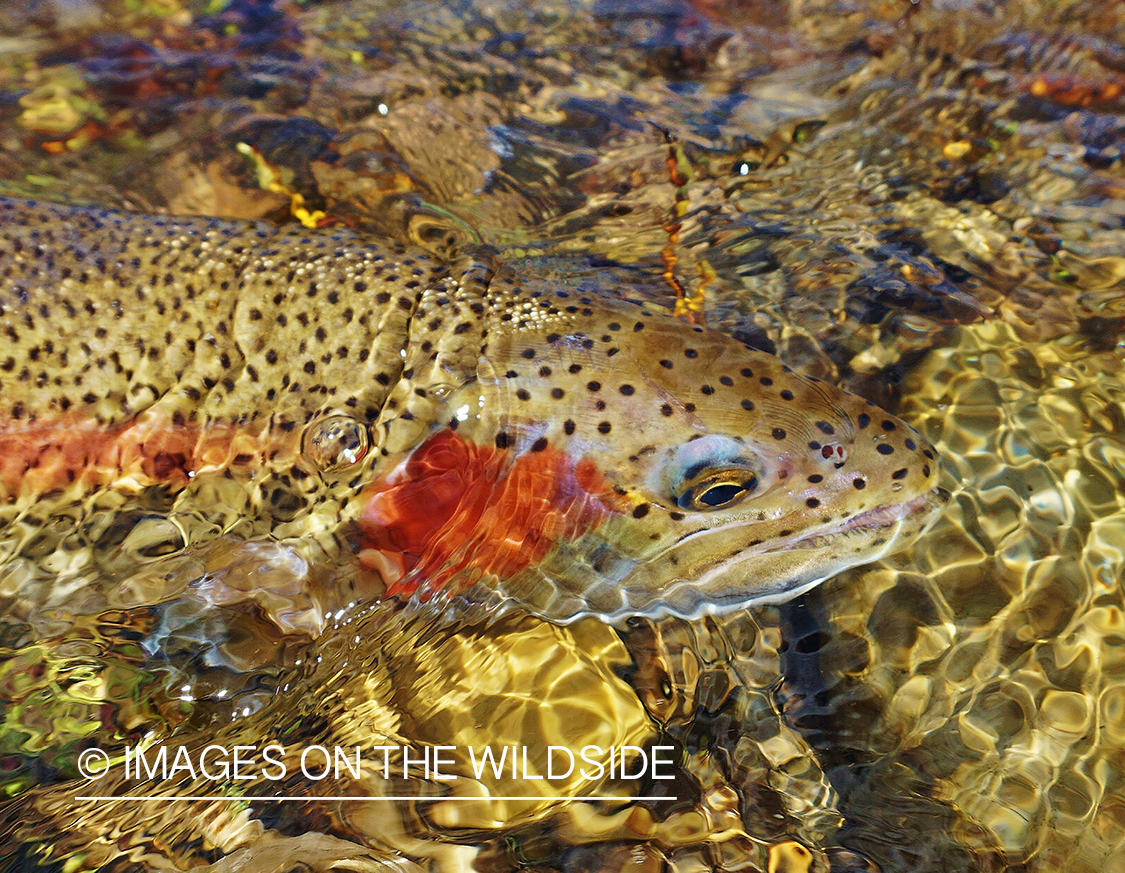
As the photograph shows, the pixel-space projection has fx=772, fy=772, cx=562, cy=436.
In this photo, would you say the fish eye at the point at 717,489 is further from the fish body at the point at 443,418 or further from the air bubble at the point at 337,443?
the air bubble at the point at 337,443

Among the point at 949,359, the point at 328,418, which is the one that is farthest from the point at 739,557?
the point at 328,418

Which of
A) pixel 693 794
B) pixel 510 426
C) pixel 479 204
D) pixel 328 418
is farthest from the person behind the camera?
pixel 479 204

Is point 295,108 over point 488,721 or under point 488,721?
over

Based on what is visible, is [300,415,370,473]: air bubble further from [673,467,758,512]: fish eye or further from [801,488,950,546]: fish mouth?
[801,488,950,546]: fish mouth

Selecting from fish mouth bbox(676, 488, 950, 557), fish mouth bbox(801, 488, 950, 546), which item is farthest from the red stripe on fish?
fish mouth bbox(801, 488, 950, 546)

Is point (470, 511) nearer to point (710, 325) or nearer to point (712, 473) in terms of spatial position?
point (712, 473)

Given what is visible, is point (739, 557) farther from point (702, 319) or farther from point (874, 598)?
point (702, 319)

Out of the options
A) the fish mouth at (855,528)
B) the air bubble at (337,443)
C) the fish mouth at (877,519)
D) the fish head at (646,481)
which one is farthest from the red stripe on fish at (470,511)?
the fish mouth at (877,519)
